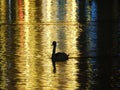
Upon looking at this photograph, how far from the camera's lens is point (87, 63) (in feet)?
60.2

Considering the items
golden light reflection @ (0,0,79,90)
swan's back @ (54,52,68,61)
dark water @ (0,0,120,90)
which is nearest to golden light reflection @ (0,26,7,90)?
dark water @ (0,0,120,90)

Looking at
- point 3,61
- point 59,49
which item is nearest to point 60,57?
point 3,61

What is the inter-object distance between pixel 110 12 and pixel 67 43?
1328 cm

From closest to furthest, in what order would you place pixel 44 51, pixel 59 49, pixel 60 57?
pixel 60 57, pixel 44 51, pixel 59 49

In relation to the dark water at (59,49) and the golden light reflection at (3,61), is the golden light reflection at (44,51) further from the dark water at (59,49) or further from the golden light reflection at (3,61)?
A: the golden light reflection at (3,61)

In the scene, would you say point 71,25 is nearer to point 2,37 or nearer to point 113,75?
point 2,37

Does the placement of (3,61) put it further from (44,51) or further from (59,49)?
(59,49)

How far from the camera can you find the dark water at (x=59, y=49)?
15.3 meters

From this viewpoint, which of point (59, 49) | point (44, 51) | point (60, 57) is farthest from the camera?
point (59, 49)

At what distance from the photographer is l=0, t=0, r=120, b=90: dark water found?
15336 millimetres

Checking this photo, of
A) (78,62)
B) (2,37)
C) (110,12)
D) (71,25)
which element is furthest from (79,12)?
(78,62)

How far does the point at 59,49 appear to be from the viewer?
69.6 feet

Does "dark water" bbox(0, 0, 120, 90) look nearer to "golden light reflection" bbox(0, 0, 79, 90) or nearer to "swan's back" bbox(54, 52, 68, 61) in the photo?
"golden light reflection" bbox(0, 0, 79, 90)

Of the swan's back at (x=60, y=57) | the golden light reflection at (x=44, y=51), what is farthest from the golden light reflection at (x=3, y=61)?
the swan's back at (x=60, y=57)
